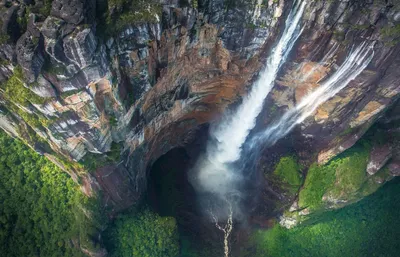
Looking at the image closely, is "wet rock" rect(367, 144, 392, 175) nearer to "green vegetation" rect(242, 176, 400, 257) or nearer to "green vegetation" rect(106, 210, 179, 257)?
"green vegetation" rect(242, 176, 400, 257)

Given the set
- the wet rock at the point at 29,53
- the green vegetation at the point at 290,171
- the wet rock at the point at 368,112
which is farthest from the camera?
the green vegetation at the point at 290,171

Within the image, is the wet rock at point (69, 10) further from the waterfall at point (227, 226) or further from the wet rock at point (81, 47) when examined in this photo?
the waterfall at point (227, 226)

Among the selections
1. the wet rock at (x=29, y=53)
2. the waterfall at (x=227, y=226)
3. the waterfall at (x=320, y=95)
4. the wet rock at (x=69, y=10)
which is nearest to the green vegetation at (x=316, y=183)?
the waterfall at (x=320, y=95)

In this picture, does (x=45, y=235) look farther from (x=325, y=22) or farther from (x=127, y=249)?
(x=325, y=22)

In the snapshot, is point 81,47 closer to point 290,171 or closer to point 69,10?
point 69,10

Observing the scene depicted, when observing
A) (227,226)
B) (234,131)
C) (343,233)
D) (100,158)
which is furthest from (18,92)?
(343,233)

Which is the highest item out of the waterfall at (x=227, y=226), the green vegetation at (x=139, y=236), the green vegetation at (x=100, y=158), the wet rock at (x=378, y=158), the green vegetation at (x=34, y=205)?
the green vegetation at (x=100, y=158)

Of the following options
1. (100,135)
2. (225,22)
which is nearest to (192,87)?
(225,22)
